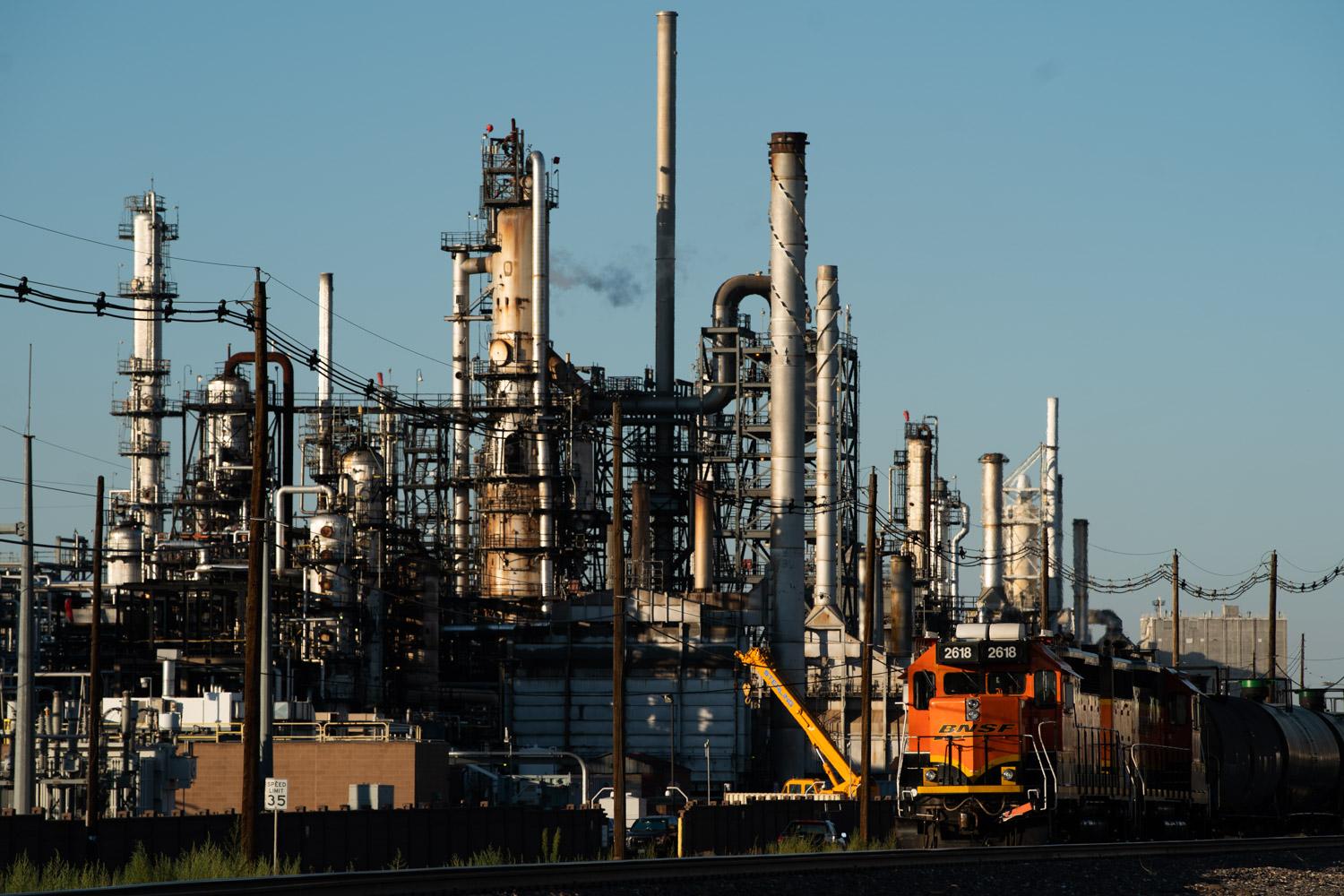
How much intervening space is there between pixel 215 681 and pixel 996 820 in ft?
164

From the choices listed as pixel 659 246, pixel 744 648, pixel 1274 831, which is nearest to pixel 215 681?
pixel 744 648

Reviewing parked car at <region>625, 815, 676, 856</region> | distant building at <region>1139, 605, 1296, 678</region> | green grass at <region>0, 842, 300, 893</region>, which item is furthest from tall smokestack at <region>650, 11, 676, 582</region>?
distant building at <region>1139, 605, 1296, 678</region>

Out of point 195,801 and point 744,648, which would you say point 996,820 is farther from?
point 744,648

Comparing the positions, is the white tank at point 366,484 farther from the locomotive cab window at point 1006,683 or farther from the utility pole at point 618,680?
the locomotive cab window at point 1006,683

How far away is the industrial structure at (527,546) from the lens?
70312mm

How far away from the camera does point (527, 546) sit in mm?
80750

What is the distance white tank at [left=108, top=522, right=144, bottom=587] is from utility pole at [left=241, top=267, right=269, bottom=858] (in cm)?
4695

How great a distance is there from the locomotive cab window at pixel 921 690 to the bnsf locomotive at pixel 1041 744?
21 millimetres

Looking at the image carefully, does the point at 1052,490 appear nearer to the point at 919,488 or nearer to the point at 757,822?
the point at 919,488

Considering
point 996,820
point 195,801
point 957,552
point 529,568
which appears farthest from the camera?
point 957,552

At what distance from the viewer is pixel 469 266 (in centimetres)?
8988

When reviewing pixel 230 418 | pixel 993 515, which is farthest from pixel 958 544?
pixel 230 418

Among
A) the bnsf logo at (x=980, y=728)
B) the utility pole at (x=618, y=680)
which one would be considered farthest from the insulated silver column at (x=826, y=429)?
the bnsf logo at (x=980, y=728)

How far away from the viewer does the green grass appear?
910 inches
